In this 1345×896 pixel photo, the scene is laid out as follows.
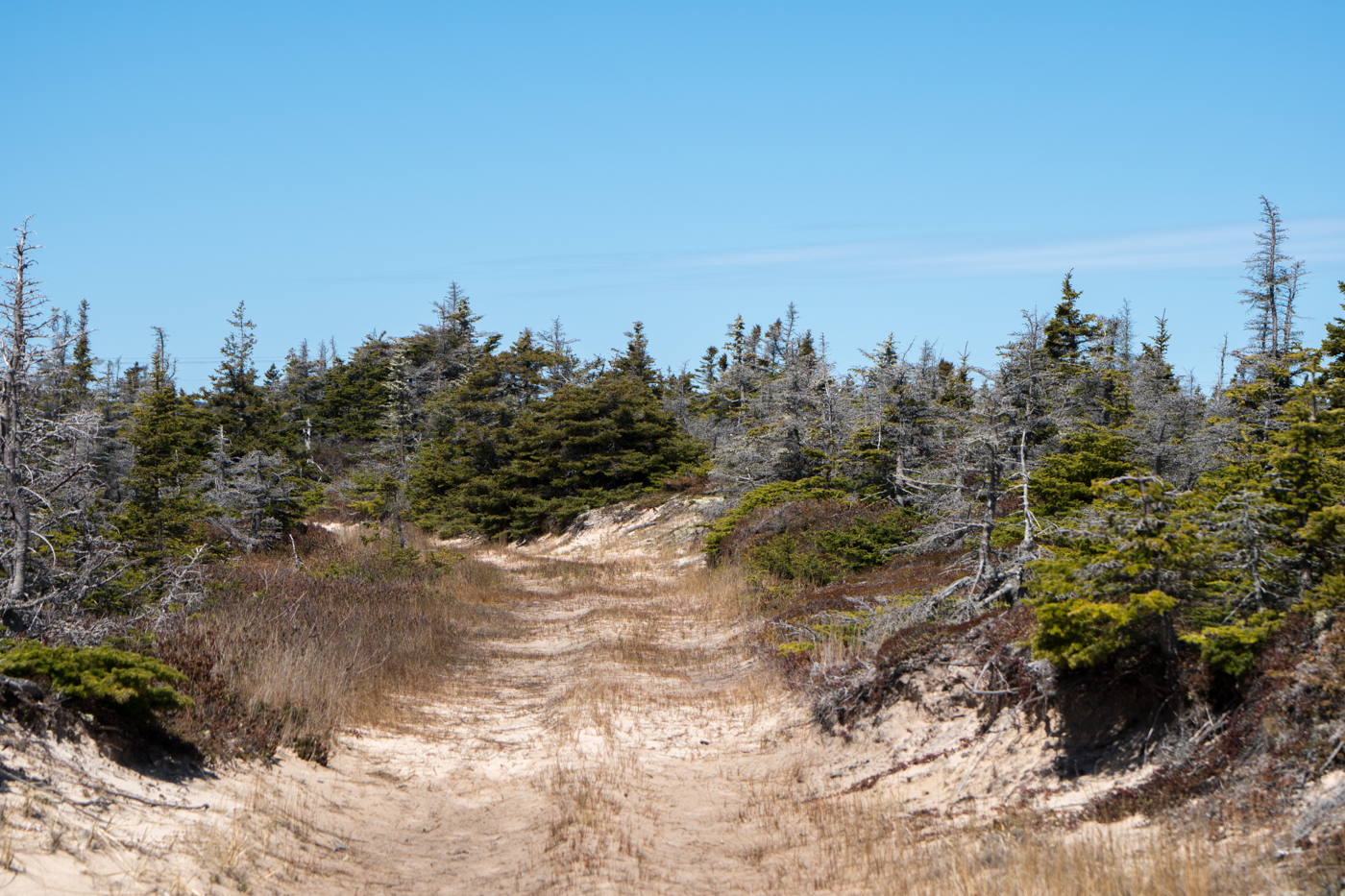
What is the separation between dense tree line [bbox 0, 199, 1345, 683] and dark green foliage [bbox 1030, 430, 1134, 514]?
8 cm

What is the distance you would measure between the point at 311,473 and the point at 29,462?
35285mm

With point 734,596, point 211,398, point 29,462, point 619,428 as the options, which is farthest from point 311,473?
point 29,462

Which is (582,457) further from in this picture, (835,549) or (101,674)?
(101,674)

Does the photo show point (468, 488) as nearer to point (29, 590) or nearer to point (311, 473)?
point (311, 473)

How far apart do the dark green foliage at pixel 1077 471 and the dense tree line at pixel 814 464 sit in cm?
8

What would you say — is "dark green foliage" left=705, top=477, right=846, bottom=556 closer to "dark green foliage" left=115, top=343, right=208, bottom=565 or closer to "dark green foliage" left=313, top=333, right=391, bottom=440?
"dark green foliage" left=115, top=343, right=208, bottom=565

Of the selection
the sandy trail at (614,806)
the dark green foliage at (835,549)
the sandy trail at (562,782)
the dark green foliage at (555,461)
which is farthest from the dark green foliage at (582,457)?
the sandy trail at (614,806)

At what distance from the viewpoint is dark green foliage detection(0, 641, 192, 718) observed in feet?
21.4

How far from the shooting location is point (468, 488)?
38.4 m

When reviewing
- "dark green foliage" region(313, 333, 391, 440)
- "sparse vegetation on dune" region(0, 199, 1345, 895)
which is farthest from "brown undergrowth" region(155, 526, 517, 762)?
"dark green foliage" region(313, 333, 391, 440)

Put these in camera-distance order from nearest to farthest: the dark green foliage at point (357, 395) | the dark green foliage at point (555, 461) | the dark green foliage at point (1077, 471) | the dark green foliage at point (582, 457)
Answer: the dark green foliage at point (1077, 471)
the dark green foliage at point (582, 457)
the dark green foliage at point (555, 461)
the dark green foliage at point (357, 395)

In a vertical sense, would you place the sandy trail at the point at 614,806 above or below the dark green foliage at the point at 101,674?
below

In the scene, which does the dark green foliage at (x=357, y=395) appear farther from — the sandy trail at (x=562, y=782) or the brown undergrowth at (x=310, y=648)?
the sandy trail at (x=562, y=782)

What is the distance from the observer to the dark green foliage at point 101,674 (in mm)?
6523
